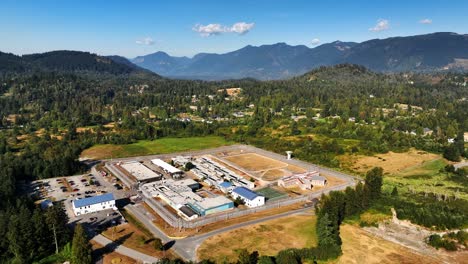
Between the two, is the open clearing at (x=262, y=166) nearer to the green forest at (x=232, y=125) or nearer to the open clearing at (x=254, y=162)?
the open clearing at (x=254, y=162)

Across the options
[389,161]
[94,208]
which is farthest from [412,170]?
[94,208]

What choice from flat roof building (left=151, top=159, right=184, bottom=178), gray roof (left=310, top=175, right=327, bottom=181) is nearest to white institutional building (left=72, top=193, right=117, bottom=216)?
flat roof building (left=151, top=159, right=184, bottom=178)

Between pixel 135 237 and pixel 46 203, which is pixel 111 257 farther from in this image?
pixel 46 203

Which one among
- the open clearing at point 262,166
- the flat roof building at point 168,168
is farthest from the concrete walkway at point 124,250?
the open clearing at point 262,166

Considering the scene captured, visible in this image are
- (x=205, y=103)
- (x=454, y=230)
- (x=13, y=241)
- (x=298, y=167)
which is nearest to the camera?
(x=13, y=241)

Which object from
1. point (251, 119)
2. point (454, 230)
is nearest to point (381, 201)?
point (454, 230)

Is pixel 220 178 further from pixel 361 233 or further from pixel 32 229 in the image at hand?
pixel 32 229
